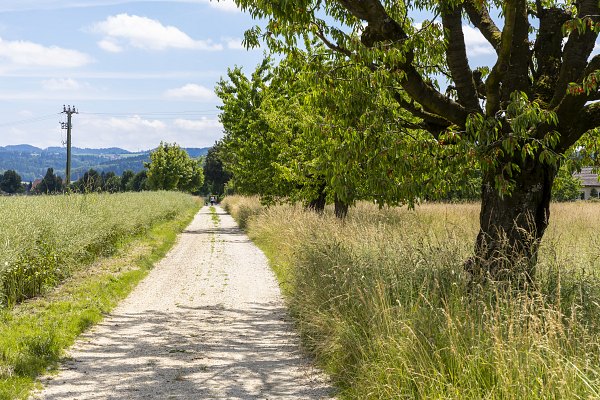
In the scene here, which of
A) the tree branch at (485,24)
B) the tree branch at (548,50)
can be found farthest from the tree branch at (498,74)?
the tree branch at (485,24)

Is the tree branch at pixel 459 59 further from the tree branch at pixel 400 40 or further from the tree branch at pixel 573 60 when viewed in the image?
the tree branch at pixel 573 60

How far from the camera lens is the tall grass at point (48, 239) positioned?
10578mm

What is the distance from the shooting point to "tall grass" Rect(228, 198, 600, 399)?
14.3 feet

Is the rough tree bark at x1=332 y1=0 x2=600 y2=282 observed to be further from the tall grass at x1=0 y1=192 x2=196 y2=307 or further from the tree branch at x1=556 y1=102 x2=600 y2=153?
the tall grass at x1=0 y1=192 x2=196 y2=307

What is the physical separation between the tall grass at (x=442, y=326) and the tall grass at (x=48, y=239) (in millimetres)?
4821

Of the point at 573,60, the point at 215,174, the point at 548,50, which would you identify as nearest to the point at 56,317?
the point at 573,60

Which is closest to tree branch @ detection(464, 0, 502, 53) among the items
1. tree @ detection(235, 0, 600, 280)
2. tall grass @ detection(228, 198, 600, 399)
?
tree @ detection(235, 0, 600, 280)

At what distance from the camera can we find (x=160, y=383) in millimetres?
6656

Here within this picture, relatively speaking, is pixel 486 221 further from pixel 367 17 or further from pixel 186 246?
pixel 186 246

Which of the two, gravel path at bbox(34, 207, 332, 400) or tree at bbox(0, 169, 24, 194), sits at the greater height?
tree at bbox(0, 169, 24, 194)

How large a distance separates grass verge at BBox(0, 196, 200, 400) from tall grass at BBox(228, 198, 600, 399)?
3194 millimetres

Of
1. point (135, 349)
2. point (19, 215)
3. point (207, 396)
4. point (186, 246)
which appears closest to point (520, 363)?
point (207, 396)

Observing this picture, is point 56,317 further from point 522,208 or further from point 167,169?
point 167,169

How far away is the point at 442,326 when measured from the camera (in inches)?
221
